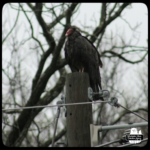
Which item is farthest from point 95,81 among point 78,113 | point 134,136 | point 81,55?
point 134,136

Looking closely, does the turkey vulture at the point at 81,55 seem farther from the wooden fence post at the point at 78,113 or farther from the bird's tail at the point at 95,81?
the wooden fence post at the point at 78,113

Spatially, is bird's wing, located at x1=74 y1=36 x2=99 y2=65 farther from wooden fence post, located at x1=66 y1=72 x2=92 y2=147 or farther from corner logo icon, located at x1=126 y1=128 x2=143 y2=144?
corner logo icon, located at x1=126 y1=128 x2=143 y2=144

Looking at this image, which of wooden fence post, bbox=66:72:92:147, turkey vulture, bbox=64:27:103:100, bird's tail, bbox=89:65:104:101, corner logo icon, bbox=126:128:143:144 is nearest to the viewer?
corner logo icon, bbox=126:128:143:144

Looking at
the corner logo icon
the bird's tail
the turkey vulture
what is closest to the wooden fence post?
the corner logo icon

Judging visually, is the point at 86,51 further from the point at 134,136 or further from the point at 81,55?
the point at 134,136

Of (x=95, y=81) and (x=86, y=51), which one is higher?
(x=86, y=51)

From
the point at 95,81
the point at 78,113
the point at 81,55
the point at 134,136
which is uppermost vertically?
the point at 81,55

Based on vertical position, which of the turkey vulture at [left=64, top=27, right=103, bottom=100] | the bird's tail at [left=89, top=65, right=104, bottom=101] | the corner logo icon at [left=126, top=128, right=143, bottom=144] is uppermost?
the turkey vulture at [left=64, top=27, right=103, bottom=100]

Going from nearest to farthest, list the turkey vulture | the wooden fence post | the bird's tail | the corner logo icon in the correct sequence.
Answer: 1. the corner logo icon
2. the wooden fence post
3. the bird's tail
4. the turkey vulture

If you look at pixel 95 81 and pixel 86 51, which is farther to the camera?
pixel 86 51

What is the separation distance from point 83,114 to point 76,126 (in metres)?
0.14

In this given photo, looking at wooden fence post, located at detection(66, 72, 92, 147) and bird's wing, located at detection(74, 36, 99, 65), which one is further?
bird's wing, located at detection(74, 36, 99, 65)

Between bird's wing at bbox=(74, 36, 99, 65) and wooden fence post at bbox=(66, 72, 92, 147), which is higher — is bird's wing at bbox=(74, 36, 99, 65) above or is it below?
above

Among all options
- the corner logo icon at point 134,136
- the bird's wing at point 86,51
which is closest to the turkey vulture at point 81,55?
the bird's wing at point 86,51
